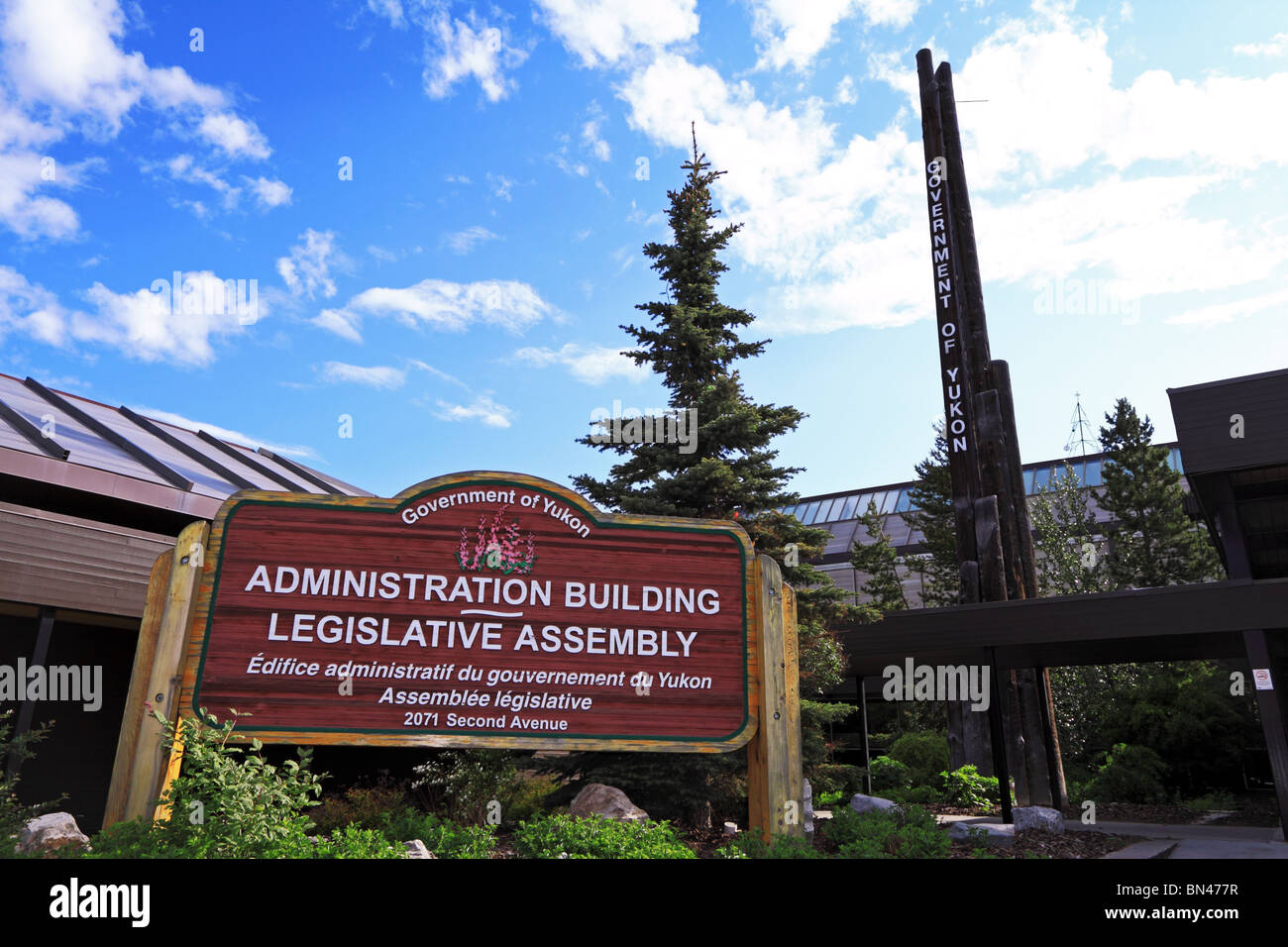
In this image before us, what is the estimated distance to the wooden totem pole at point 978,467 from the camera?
18.5m

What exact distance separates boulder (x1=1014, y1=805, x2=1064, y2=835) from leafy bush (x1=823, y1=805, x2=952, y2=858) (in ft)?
7.33

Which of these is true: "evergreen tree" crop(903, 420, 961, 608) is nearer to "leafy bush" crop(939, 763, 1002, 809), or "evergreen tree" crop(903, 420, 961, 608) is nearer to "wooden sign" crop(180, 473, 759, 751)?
"leafy bush" crop(939, 763, 1002, 809)

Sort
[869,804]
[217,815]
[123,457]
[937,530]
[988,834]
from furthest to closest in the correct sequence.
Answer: [937,530] → [123,457] → [869,804] → [988,834] → [217,815]

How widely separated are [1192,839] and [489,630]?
12.1 meters

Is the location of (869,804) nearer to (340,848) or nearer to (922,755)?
(340,848)

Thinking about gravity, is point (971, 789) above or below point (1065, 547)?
below

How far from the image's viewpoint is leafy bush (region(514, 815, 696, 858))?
7.42m

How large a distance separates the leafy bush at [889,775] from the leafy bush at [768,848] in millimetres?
14594

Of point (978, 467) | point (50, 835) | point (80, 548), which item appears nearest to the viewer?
point (50, 835)

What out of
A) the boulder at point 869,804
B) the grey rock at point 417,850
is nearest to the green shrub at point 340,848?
the grey rock at point 417,850

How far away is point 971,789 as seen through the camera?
54.2ft

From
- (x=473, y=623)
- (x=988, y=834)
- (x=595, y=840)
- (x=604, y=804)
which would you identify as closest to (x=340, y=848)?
(x=473, y=623)
